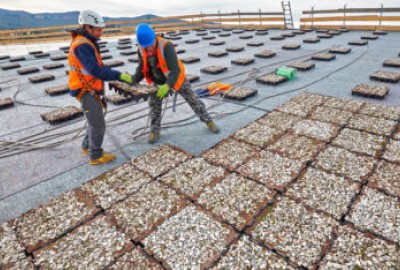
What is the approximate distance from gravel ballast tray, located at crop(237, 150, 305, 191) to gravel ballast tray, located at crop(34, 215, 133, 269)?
5.97 ft

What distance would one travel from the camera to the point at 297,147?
415 centimetres

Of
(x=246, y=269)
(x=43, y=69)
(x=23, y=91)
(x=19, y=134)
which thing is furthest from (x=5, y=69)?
(x=246, y=269)

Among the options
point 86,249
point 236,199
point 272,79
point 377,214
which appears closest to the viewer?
point 86,249

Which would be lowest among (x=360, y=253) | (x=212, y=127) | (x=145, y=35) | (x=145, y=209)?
(x=360, y=253)

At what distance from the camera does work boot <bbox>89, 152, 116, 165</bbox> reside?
413 centimetres

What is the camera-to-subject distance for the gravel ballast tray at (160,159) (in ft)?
12.7

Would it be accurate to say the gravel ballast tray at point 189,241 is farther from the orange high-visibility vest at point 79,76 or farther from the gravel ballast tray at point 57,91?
the gravel ballast tray at point 57,91

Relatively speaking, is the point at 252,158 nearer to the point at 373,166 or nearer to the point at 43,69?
the point at 373,166

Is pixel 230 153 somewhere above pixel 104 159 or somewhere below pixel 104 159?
below

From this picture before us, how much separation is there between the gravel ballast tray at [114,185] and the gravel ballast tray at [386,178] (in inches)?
116

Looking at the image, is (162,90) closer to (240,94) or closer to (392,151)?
(240,94)

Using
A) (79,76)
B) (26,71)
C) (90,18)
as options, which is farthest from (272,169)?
(26,71)

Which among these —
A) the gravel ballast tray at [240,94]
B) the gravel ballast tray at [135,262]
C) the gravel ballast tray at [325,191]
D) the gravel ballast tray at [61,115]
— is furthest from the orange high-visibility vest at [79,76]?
the gravel ballast tray at [240,94]

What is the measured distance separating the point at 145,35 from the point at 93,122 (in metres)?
1.52
